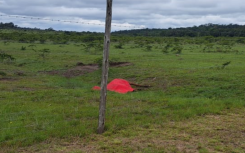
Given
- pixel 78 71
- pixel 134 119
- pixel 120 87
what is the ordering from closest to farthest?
pixel 134 119 → pixel 120 87 → pixel 78 71

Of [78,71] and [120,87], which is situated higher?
[120,87]

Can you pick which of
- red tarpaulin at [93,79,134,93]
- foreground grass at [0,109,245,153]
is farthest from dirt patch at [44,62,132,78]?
foreground grass at [0,109,245,153]

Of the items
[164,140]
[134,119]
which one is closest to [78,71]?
[134,119]

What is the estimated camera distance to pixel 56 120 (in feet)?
22.0

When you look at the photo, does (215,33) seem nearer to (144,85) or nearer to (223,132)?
(144,85)

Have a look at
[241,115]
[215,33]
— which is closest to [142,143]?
[241,115]

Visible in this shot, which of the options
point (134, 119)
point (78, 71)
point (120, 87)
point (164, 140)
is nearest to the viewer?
point (164, 140)

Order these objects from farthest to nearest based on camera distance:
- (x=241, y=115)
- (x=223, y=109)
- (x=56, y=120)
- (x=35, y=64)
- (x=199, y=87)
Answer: (x=35, y=64)
(x=199, y=87)
(x=223, y=109)
(x=241, y=115)
(x=56, y=120)

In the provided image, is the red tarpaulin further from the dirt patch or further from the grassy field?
the dirt patch

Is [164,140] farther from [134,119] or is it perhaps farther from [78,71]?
[78,71]

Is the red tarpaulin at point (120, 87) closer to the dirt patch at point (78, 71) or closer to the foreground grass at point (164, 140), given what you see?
the foreground grass at point (164, 140)

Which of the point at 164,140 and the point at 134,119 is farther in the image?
the point at 134,119

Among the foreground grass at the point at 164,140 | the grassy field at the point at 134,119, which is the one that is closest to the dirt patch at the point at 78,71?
the grassy field at the point at 134,119

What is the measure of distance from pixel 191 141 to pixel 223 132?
100cm
